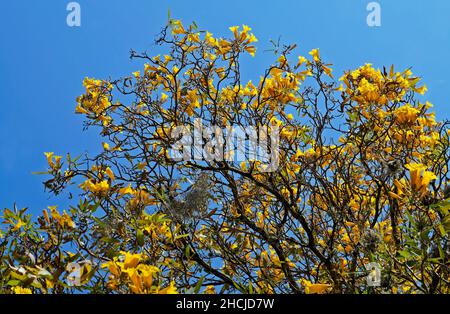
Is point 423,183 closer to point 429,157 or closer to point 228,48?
point 429,157

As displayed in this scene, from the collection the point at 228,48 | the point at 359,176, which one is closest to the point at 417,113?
the point at 359,176

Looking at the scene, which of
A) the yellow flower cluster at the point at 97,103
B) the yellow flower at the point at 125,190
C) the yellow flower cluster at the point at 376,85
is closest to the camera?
the yellow flower at the point at 125,190

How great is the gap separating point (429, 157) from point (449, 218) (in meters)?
1.55

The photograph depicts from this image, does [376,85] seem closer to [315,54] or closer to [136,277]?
[315,54]

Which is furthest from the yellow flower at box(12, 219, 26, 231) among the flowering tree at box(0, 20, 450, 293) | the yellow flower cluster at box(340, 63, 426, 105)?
the yellow flower cluster at box(340, 63, 426, 105)

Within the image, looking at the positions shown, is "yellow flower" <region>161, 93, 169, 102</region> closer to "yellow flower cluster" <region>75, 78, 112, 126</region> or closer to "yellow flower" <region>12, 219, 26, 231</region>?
"yellow flower cluster" <region>75, 78, 112, 126</region>

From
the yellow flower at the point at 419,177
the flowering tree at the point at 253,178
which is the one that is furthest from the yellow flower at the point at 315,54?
the yellow flower at the point at 419,177

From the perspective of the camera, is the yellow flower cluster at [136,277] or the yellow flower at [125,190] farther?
the yellow flower at [125,190]

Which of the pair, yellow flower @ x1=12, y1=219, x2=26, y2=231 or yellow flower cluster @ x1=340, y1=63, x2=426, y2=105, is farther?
yellow flower cluster @ x1=340, y1=63, x2=426, y2=105

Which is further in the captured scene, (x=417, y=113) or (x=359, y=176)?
(x=359, y=176)

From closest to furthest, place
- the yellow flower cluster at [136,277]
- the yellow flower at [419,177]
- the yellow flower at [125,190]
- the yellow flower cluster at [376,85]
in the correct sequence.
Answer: the yellow flower cluster at [136,277] → the yellow flower at [419,177] → the yellow flower at [125,190] → the yellow flower cluster at [376,85]

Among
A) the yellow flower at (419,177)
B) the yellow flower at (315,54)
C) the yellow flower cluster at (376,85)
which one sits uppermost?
the yellow flower at (315,54)

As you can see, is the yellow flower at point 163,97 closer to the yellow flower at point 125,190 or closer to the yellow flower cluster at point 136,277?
the yellow flower at point 125,190
